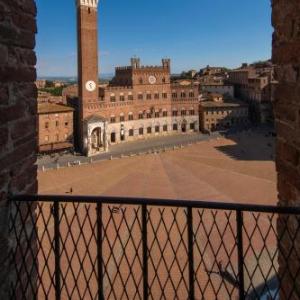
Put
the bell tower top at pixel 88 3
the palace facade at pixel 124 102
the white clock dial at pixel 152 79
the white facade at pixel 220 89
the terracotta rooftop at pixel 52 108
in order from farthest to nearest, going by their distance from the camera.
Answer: the white facade at pixel 220 89, the white clock dial at pixel 152 79, the bell tower top at pixel 88 3, the palace facade at pixel 124 102, the terracotta rooftop at pixel 52 108

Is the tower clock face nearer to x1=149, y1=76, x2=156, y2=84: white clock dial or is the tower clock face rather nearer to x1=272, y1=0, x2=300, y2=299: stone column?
x1=149, y1=76, x2=156, y2=84: white clock dial

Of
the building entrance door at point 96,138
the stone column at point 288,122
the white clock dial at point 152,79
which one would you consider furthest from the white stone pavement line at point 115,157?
the stone column at point 288,122

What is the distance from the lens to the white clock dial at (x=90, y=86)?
50.2 m

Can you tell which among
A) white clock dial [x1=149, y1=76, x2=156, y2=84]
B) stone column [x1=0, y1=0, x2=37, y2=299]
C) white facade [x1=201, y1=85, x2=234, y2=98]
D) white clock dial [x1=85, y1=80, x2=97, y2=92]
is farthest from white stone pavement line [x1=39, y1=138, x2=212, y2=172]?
stone column [x1=0, y1=0, x2=37, y2=299]

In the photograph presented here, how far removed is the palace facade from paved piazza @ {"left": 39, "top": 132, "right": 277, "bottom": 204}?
9.46 metres

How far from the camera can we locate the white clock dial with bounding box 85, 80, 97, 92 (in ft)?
165

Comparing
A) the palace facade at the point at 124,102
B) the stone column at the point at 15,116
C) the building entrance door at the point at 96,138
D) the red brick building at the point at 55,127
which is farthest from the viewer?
the palace facade at the point at 124,102

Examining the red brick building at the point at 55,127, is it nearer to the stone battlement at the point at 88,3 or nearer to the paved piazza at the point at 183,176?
the paved piazza at the point at 183,176

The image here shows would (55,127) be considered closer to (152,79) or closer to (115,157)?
(115,157)

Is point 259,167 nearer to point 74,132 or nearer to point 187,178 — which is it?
point 187,178

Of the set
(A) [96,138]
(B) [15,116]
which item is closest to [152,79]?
(A) [96,138]

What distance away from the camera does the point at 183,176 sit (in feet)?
111

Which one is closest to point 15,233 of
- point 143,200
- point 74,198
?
point 74,198

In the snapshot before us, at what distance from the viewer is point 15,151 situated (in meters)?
3.63
